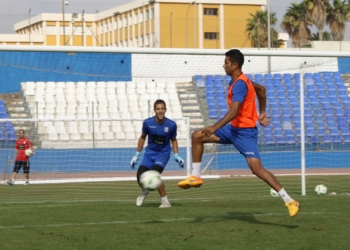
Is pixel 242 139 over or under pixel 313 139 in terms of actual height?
over

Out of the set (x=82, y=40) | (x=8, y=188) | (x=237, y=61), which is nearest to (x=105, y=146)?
(x=8, y=188)

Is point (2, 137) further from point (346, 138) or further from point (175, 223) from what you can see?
point (175, 223)

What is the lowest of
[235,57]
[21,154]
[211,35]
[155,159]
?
[21,154]

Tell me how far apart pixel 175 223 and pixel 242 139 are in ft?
5.65

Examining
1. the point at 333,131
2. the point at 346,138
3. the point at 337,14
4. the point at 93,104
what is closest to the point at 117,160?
the point at 93,104

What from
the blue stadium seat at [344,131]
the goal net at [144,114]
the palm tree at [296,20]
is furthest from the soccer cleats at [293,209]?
the palm tree at [296,20]

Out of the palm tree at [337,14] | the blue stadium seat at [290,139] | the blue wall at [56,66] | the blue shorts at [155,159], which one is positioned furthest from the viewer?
the palm tree at [337,14]

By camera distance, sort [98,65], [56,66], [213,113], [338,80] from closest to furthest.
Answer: [56,66] → [98,65] → [213,113] → [338,80]

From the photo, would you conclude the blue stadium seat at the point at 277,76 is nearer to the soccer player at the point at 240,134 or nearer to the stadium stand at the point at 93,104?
the stadium stand at the point at 93,104

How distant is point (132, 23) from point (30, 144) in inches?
585

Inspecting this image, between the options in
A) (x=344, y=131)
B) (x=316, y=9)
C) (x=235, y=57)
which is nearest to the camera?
(x=235, y=57)

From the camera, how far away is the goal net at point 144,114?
2039cm

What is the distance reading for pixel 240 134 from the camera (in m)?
9.64

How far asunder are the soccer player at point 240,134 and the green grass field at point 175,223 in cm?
66
